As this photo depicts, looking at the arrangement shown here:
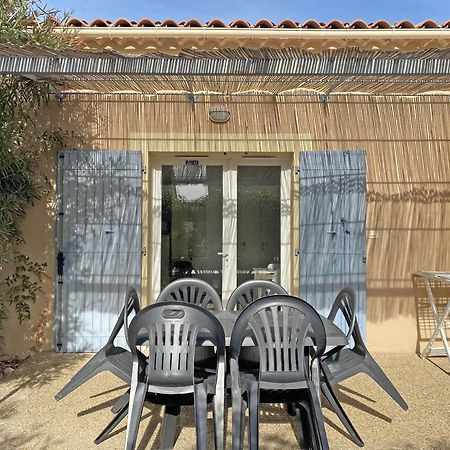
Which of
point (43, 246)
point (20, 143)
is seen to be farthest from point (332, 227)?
point (20, 143)

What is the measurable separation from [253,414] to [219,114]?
3.54 metres

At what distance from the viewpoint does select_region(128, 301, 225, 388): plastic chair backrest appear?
107 inches

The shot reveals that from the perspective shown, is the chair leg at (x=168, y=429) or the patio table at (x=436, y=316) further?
the patio table at (x=436, y=316)

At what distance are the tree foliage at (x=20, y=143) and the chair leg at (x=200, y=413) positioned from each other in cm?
270

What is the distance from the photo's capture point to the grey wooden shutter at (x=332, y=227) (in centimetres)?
517

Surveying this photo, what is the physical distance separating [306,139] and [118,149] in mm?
2223

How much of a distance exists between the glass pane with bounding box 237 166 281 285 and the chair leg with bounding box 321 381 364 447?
2.35m

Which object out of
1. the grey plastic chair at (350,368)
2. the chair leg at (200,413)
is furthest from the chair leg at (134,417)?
the grey plastic chair at (350,368)

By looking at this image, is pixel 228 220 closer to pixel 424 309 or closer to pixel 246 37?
pixel 246 37

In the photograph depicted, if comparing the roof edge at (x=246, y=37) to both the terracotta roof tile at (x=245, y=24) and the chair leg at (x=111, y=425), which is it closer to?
the terracotta roof tile at (x=245, y=24)

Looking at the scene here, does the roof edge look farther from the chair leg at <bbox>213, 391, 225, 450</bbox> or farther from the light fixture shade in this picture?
the chair leg at <bbox>213, 391, 225, 450</bbox>

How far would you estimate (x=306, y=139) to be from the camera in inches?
208

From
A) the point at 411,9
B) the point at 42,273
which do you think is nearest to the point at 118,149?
the point at 42,273

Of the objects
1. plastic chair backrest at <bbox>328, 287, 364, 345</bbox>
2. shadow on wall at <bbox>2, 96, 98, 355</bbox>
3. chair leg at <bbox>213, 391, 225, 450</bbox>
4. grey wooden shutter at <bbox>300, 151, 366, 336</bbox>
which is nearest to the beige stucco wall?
grey wooden shutter at <bbox>300, 151, 366, 336</bbox>
